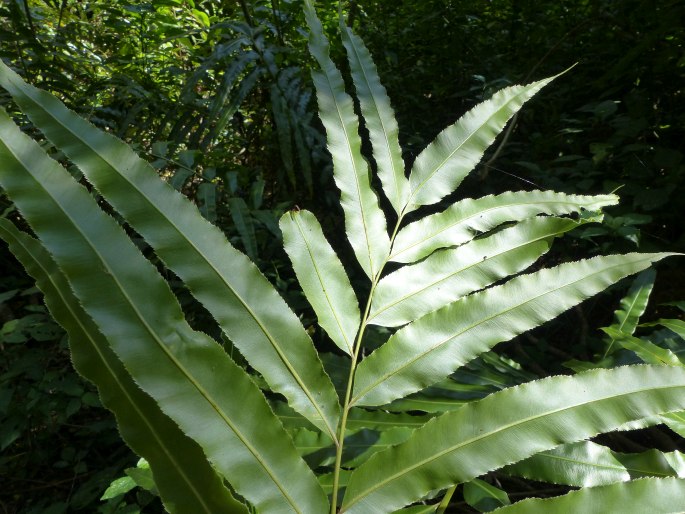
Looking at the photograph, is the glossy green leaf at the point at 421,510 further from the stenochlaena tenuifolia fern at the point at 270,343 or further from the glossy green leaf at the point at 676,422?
the glossy green leaf at the point at 676,422

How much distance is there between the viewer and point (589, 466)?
1.77ft

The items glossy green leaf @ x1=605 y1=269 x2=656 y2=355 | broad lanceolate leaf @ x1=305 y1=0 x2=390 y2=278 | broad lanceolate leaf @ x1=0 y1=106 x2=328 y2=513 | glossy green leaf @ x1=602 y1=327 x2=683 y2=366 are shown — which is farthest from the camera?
glossy green leaf @ x1=605 y1=269 x2=656 y2=355

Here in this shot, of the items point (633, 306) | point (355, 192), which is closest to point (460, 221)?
point (355, 192)

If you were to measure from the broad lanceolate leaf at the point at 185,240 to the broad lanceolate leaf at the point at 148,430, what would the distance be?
0.08 meters

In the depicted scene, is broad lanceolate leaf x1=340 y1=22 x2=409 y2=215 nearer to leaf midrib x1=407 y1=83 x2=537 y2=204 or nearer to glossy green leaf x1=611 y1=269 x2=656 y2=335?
leaf midrib x1=407 y1=83 x2=537 y2=204

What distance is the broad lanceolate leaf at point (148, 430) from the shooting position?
0.33m

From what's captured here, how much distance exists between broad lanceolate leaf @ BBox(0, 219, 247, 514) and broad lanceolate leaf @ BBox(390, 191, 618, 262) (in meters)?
0.33

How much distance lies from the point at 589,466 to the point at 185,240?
0.49 m

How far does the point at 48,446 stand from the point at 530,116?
2.30 meters

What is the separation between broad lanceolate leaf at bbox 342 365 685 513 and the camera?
1.21ft

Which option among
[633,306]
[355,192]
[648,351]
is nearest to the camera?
[355,192]

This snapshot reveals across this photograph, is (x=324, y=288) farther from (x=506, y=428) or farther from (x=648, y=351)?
(x=648, y=351)

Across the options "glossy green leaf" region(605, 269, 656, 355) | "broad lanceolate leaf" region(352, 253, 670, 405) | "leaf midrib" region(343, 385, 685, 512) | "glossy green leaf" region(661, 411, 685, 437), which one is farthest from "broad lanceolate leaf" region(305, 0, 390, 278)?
"glossy green leaf" region(605, 269, 656, 355)

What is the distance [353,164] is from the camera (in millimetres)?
589
